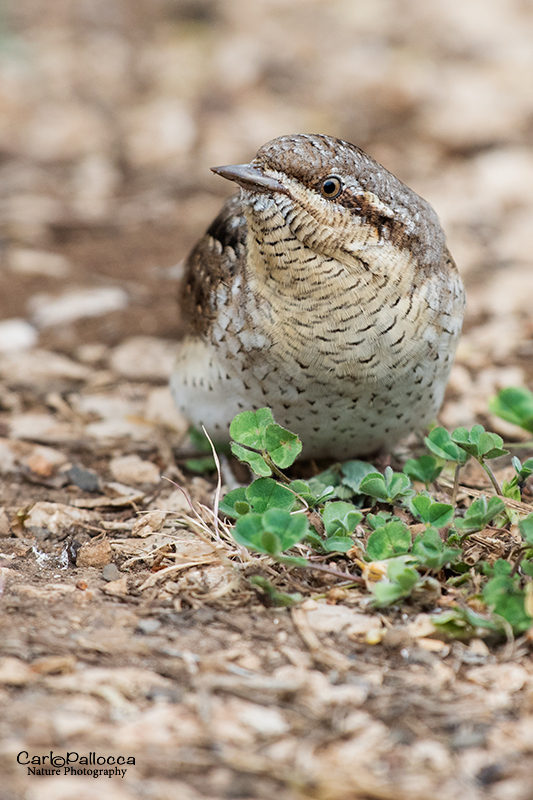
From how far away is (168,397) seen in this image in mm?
3770

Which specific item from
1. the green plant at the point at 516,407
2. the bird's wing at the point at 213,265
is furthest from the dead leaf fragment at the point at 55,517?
the green plant at the point at 516,407

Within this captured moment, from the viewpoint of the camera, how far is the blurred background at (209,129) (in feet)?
14.5

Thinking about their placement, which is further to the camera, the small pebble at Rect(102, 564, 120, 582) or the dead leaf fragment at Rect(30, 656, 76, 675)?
the small pebble at Rect(102, 564, 120, 582)

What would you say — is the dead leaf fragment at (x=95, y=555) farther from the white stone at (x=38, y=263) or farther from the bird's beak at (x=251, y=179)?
the white stone at (x=38, y=263)

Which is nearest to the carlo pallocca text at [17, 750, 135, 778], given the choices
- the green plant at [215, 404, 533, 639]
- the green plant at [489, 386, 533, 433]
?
the green plant at [215, 404, 533, 639]

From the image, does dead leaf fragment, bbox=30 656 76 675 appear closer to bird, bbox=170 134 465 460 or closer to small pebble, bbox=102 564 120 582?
small pebble, bbox=102 564 120 582

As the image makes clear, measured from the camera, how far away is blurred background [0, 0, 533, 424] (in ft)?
14.5

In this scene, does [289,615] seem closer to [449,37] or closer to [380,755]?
[380,755]

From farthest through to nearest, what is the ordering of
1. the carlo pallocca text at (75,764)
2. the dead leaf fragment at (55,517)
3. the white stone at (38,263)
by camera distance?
the white stone at (38,263) → the dead leaf fragment at (55,517) → the carlo pallocca text at (75,764)

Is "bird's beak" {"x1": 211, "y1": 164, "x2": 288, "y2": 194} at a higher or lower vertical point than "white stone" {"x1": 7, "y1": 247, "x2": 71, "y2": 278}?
higher

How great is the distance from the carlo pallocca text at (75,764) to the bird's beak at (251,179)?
159cm

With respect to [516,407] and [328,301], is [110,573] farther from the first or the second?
[516,407]

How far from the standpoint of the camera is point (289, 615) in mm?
2150

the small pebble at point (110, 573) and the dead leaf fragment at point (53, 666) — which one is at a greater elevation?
the dead leaf fragment at point (53, 666)
